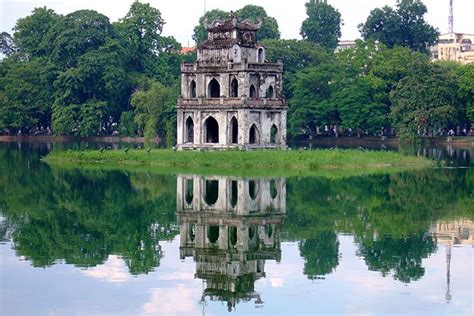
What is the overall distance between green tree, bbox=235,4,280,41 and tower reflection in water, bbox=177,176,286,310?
72.2 metres

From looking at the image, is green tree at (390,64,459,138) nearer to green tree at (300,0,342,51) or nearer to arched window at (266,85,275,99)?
arched window at (266,85,275,99)

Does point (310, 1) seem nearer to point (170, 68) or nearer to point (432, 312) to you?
point (170, 68)

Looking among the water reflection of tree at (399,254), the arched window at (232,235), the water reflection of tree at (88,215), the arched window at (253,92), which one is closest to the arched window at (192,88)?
the arched window at (253,92)

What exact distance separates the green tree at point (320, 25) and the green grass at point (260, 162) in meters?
72.3

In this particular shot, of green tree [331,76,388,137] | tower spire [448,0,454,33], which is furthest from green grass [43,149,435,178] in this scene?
tower spire [448,0,454,33]

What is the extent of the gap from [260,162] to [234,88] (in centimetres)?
956

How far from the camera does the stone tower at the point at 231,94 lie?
227ft

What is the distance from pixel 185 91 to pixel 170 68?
4834cm

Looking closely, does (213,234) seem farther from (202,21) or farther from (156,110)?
(202,21)

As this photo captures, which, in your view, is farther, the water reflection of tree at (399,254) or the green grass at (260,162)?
the green grass at (260,162)

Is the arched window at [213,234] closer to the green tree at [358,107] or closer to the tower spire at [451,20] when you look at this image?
the green tree at [358,107]

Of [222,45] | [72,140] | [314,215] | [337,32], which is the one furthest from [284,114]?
[337,32]

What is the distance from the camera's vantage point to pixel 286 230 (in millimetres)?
36031

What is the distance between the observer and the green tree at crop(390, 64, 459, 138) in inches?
3856
